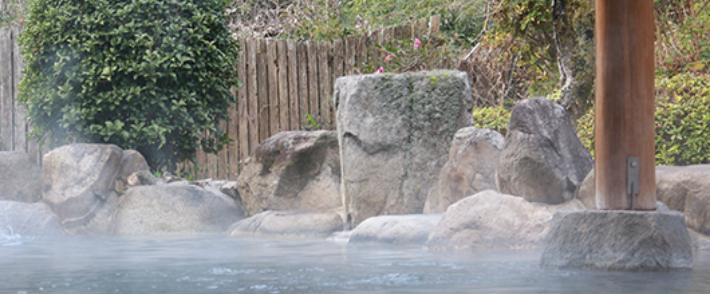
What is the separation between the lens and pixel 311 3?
13.7 m

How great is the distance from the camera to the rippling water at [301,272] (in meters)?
3.40

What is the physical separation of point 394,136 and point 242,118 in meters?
3.64

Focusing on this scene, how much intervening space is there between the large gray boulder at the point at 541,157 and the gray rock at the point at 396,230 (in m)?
0.69

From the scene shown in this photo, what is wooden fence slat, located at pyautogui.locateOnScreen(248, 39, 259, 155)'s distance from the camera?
979 centimetres

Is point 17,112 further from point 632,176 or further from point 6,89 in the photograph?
point 632,176

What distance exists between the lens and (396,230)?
562 cm

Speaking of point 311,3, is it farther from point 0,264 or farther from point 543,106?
point 0,264

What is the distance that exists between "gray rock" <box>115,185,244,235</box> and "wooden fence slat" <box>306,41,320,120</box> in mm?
2901

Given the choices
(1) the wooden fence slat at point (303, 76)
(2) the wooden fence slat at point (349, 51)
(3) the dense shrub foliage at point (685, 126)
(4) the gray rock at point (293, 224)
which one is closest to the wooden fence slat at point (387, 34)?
(2) the wooden fence slat at point (349, 51)

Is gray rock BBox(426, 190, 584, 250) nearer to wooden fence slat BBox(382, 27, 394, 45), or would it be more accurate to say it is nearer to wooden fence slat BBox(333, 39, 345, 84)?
wooden fence slat BBox(382, 27, 394, 45)

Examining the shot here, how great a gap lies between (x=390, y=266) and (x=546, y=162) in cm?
175

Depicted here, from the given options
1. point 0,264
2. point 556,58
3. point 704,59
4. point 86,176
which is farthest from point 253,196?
point 704,59

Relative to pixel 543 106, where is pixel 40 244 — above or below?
below

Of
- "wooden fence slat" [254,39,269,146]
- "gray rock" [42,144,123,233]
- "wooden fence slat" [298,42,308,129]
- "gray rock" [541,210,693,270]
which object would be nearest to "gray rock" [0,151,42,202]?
"gray rock" [42,144,123,233]
